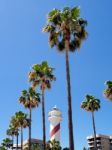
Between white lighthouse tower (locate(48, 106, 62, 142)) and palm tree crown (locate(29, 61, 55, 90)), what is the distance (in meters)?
57.4

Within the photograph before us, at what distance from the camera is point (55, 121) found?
114 metres

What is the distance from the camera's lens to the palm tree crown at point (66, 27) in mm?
35969

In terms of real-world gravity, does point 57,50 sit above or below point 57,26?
below

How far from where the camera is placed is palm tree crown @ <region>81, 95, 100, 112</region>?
78562 millimetres

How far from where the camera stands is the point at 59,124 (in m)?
114

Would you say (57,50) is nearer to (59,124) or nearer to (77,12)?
(77,12)

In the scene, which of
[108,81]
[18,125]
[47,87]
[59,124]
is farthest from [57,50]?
[59,124]

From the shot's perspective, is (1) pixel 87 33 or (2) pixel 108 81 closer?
(1) pixel 87 33

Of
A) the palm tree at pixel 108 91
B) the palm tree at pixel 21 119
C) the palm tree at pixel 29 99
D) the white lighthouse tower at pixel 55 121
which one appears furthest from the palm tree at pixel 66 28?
the white lighthouse tower at pixel 55 121

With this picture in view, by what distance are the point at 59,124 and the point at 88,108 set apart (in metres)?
36.7

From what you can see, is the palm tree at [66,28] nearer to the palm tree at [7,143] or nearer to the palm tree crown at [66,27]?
the palm tree crown at [66,27]

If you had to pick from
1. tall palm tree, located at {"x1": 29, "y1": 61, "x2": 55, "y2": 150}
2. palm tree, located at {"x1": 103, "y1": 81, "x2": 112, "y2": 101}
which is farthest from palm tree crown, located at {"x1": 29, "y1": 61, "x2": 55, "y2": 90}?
palm tree, located at {"x1": 103, "y1": 81, "x2": 112, "y2": 101}

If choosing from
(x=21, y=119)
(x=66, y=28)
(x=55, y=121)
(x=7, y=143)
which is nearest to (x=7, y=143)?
(x=7, y=143)

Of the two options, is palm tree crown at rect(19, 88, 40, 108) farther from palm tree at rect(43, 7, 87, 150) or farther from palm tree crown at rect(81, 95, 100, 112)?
palm tree at rect(43, 7, 87, 150)
